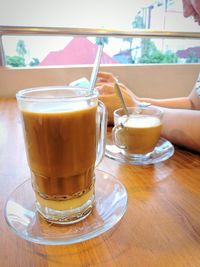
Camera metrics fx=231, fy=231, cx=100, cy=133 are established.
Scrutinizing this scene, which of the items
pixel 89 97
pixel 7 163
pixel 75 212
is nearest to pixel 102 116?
pixel 89 97

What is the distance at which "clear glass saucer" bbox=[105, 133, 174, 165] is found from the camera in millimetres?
562

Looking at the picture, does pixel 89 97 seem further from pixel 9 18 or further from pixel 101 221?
pixel 9 18

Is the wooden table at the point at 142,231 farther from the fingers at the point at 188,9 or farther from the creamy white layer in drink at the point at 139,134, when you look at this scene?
the fingers at the point at 188,9

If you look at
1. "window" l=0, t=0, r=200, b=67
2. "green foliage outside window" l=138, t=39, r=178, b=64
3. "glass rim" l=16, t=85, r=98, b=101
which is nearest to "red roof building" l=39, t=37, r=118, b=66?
"window" l=0, t=0, r=200, b=67

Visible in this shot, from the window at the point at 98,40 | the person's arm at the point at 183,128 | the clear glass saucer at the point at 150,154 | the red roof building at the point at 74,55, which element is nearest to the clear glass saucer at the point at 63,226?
the clear glass saucer at the point at 150,154

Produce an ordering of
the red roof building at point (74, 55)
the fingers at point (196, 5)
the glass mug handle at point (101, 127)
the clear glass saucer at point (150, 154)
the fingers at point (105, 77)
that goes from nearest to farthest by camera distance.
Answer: the glass mug handle at point (101, 127), the clear glass saucer at point (150, 154), the fingers at point (196, 5), the fingers at point (105, 77), the red roof building at point (74, 55)

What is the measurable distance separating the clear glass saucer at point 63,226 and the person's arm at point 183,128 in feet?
0.88

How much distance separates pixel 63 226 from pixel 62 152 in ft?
0.37

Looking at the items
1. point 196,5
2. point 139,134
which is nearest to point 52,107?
point 139,134

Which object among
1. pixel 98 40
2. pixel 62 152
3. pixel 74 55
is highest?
pixel 98 40

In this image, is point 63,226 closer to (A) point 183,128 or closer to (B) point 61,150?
(B) point 61,150

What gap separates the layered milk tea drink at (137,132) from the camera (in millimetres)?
564

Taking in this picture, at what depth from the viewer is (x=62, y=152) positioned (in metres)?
0.35

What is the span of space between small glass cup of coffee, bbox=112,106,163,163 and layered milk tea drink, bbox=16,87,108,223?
0.62 feet
